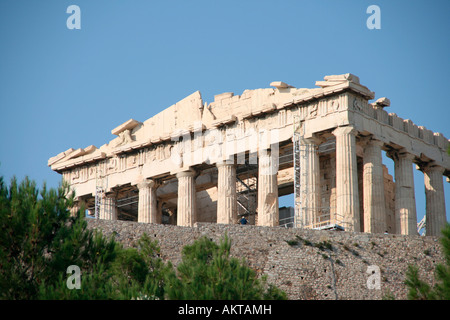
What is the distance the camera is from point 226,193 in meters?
63.8

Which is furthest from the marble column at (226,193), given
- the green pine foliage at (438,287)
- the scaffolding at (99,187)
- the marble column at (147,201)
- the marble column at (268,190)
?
the green pine foliage at (438,287)

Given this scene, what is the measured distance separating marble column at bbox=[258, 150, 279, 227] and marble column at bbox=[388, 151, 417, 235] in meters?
6.25

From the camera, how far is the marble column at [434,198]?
63.0 m

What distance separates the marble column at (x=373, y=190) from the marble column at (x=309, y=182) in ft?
8.04

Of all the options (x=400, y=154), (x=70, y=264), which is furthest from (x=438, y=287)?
(x=400, y=154)

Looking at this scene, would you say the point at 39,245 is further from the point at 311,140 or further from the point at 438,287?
the point at 311,140

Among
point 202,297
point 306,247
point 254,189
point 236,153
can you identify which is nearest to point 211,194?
point 254,189

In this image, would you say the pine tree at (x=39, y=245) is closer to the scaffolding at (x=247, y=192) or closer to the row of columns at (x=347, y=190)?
the row of columns at (x=347, y=190)

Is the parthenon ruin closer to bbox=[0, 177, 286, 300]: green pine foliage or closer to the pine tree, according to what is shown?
bbox=[0, 177, 286, 300]: green pine foliage

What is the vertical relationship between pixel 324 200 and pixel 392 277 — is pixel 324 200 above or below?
above

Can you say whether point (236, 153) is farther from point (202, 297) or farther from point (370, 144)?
point (202, 297)

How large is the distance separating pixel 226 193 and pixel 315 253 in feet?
45.0

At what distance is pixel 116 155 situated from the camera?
2753 inches
